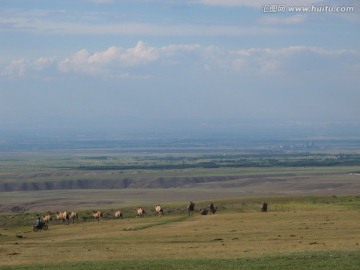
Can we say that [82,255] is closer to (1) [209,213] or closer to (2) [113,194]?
(1) [209,213]

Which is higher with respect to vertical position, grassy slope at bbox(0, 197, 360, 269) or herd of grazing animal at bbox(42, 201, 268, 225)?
grassy slope at bbox(0, 197, 360, 269)

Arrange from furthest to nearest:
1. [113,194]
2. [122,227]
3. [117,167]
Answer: [117,167] < [113,194] < [122,227]

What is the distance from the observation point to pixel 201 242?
39500 mm

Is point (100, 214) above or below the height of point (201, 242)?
below

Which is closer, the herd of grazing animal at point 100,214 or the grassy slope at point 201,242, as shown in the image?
the grassy slope at point 201,242

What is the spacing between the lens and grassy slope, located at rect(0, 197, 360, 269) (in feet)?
98.6

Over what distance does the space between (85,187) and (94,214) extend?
7272 centimetres

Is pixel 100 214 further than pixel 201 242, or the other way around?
pixel 100 214

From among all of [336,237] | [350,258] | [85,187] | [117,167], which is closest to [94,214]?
[336,237]

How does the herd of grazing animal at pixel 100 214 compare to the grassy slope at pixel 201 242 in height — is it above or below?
below

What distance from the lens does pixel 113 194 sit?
11356 centimetres

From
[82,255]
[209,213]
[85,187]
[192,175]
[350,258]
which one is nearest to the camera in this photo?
[350,258]

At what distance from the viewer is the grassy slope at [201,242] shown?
Result: 30.0m

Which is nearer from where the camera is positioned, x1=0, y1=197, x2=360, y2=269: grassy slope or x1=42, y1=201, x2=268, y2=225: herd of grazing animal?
x1=0, y1=197, x2=360, y2=269: grassy slope
